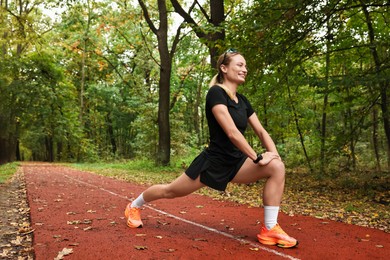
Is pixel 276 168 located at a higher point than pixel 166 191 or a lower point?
higher

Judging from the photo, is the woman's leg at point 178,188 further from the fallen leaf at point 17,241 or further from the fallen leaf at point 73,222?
the fallen leaf at point 17,241

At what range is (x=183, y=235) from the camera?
487cm

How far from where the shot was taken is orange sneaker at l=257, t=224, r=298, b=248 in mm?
4164

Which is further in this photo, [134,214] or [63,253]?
[134,214]

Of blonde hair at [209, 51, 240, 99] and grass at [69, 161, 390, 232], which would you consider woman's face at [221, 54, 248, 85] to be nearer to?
Answer: blonde hair at [209, 51, 240, 99]

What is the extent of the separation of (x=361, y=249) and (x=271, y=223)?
1.10 metres

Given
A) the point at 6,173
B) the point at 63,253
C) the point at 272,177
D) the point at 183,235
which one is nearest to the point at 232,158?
the point at 272,177

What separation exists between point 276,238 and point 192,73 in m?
27.7

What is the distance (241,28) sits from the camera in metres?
9.16

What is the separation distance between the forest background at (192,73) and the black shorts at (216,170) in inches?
206

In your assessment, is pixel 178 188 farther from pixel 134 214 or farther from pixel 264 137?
pixel 264 137

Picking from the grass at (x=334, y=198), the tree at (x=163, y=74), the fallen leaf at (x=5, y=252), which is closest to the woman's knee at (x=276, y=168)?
the grass at (x=334, y=198)

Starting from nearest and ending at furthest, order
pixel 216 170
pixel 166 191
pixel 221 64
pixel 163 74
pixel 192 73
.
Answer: pixel 216 170 < pixel 221 64 < pixel 166 191 < pixel 163 74 < pixel 192 73

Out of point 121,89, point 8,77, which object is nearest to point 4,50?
point 8,77
